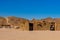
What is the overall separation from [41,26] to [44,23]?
3.46ft

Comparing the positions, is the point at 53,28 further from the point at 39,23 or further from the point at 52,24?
the point at 39,23

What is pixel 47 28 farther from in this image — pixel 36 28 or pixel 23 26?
pixel 23 26

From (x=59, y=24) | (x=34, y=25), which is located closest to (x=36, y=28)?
(x=34, y=25)

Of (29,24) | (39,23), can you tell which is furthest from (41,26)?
(29,24)

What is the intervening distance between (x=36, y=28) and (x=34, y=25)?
30.4 inches

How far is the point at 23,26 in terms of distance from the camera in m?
30.5

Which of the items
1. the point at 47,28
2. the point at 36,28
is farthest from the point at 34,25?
the point at 47,28

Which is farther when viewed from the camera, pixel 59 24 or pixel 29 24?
pixel 29 24

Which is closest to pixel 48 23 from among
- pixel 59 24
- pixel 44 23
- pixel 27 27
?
pixel 44 23

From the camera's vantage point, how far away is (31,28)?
29875mm

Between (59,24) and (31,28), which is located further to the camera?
(31,28)

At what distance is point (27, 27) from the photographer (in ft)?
96.8

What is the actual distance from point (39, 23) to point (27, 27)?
2.74 meters

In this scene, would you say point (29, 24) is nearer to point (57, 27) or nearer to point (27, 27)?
point (27, 27)
